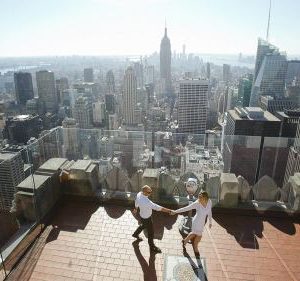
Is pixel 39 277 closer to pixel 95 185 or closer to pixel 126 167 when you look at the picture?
pixel 95 185

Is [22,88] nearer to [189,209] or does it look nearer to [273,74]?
[273,74]

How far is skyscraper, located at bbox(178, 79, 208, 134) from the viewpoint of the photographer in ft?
258

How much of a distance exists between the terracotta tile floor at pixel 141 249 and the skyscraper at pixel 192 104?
73374mm

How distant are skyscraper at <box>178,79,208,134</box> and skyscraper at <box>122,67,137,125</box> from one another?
16419 mm

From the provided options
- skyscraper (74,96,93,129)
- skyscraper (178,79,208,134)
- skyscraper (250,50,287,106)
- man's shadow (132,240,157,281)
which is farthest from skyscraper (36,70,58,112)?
man's shadow (132,240,157,281)

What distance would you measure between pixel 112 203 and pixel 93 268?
191 centimetres

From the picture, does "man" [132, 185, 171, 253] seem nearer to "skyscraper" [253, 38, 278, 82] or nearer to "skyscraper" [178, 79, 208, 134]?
"skyscraper" [178, 79, 208, 134]

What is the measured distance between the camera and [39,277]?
446 centimetres

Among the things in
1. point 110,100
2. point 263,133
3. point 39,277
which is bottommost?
point 110,100

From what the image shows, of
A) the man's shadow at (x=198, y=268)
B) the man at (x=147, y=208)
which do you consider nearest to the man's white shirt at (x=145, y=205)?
the man at (x=147, y=208)

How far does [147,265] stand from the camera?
4699 mm

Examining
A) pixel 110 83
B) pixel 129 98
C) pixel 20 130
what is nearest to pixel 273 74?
pixel 129 98

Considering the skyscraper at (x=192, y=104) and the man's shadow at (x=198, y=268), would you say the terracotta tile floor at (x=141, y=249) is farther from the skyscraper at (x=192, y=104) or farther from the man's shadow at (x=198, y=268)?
the skyscraper at (x=192, y=104)

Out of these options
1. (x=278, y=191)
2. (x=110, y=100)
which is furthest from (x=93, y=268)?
(x=110, y=100)
